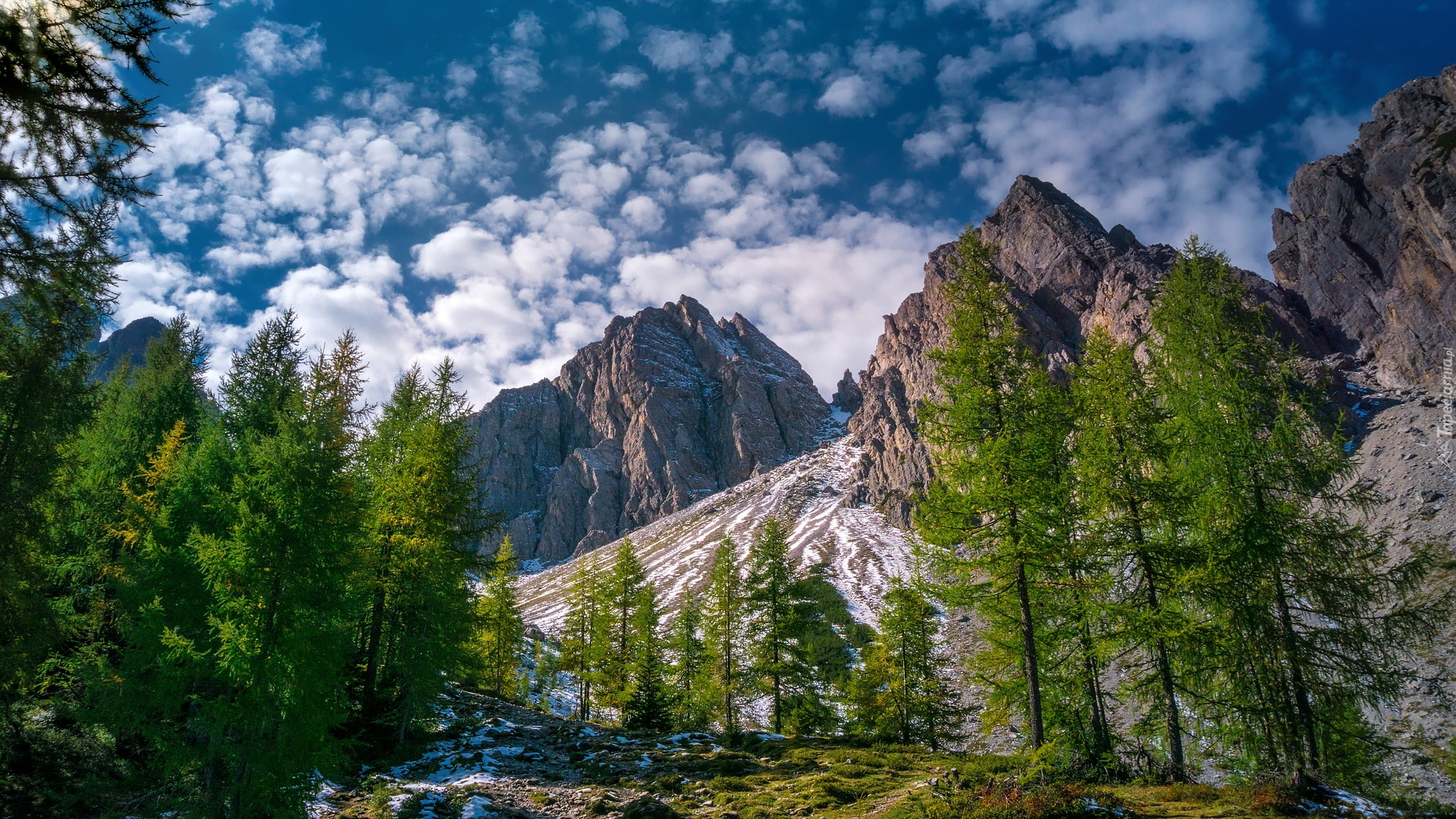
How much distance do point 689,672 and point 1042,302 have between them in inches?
6453

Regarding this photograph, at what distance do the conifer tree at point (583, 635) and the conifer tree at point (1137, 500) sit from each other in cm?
2555

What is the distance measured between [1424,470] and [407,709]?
330 feet

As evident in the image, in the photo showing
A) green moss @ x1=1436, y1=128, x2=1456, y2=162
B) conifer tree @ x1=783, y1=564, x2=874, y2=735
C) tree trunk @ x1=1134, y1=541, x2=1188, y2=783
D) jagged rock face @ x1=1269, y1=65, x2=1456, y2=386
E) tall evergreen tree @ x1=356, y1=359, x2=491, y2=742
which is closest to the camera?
tree trunk @ x1=1134, y1=541, x2=1188, y2=783

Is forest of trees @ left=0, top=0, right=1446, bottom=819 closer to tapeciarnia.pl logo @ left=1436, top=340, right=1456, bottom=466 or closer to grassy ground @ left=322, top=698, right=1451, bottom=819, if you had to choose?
grassy ground @ left=322, top=698, right=1451, bottom=819

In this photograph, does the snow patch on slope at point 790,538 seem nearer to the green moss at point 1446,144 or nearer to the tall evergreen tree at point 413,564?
the tall evergreen tree at point 413,564

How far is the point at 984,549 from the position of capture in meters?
11.8

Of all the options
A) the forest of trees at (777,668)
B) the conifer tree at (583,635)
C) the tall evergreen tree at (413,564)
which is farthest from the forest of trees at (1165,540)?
the conifer tree at (583,635)

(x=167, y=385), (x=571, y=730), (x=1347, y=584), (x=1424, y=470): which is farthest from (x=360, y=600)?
(x=1424, y=470)

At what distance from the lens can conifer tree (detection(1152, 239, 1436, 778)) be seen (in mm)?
12609

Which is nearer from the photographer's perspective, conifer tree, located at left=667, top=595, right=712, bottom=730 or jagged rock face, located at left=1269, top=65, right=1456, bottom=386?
conifer tree, located at left=667, top=595, right=712, bottom=730

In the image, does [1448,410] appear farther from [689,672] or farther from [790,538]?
[790,538]

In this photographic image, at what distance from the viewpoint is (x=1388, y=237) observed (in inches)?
4579

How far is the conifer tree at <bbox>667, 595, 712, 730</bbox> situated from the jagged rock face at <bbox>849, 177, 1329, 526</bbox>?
100007mm

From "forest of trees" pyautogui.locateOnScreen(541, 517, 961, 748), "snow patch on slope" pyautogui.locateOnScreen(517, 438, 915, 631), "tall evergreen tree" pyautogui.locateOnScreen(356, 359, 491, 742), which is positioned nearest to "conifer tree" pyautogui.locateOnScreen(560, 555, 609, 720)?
"forest of trees" pyautogui.locateOnScreen(541, 517, 961, 748)
